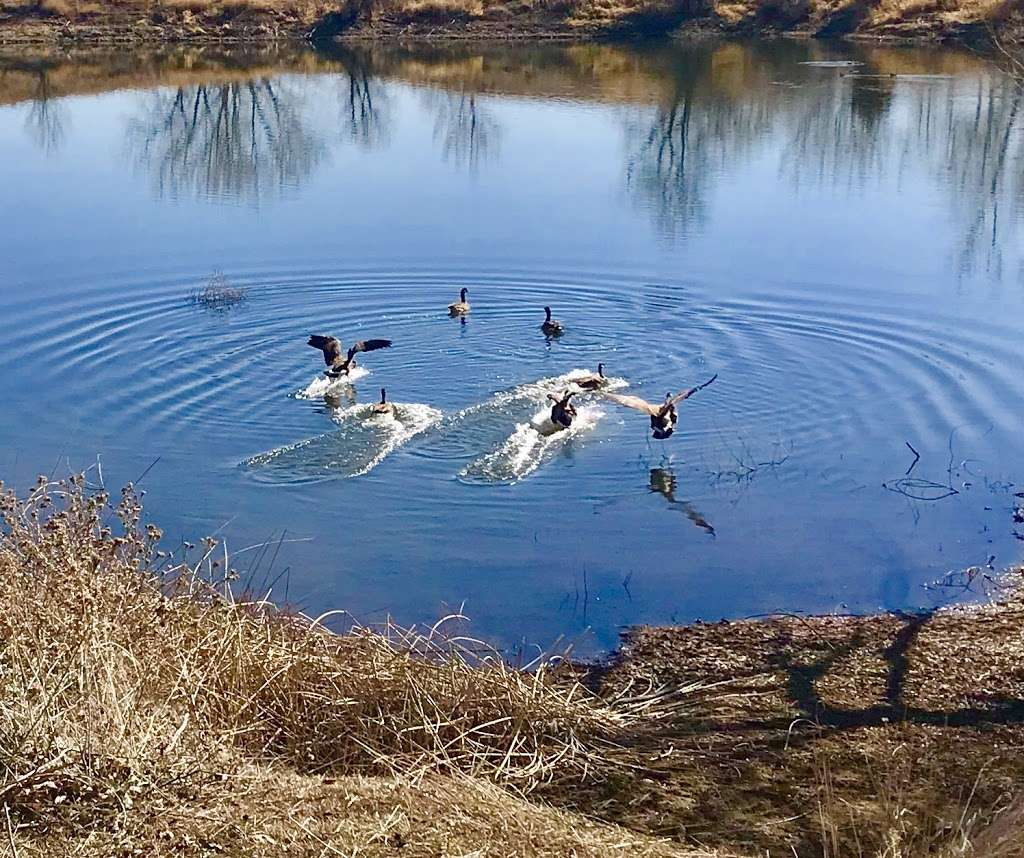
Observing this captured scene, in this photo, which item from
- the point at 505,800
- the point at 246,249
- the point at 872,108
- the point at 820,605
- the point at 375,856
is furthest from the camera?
the point at 872,108

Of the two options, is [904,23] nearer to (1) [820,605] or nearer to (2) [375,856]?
(1) [820,605]

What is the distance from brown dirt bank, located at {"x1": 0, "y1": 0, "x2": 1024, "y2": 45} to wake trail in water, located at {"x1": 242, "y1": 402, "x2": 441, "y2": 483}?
159 ft

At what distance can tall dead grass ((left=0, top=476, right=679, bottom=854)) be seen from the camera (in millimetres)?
5512

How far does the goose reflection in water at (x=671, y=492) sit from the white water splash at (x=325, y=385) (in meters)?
4.13

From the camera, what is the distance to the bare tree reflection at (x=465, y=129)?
3255cm

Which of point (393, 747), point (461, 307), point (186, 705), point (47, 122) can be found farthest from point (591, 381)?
point (47, 122)

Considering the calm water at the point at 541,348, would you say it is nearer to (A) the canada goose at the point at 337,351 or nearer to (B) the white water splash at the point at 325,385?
(B) the white water splash at the point at 325,385

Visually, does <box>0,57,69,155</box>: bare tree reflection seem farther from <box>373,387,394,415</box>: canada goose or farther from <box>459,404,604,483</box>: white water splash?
<box>459,404,604,483</box>: white water splash

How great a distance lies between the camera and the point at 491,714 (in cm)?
693

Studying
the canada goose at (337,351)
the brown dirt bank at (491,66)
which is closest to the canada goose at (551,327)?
the canada goose at (337,351)

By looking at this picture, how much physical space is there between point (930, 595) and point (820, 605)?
0.96 metres

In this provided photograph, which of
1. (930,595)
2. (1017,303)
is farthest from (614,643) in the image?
(1017,303)

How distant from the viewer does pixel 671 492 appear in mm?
13375

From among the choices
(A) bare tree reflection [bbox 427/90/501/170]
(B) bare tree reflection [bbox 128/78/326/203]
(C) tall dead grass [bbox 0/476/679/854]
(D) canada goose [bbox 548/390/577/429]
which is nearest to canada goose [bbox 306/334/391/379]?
(D) canada goose [bbox 548/390/577/429]
